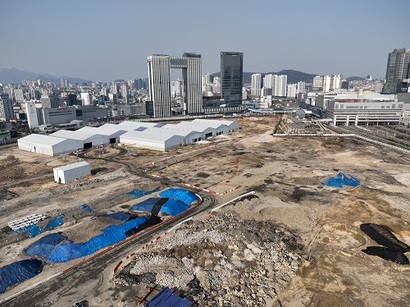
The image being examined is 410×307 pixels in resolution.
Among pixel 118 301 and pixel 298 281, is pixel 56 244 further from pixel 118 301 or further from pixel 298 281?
pixel 298 281

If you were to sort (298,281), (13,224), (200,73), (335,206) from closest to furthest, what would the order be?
(298,281)
(13,224)
(335,206)
(200,73)

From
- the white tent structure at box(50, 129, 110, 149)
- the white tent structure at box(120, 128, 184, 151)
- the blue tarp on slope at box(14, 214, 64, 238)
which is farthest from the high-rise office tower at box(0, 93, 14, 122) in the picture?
the blue tarp on slope at box(14, 214, 64, 238)

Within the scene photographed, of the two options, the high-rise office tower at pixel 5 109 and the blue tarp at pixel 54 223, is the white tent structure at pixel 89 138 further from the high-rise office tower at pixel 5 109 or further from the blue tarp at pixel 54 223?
the high-rise office tower at pixel 5 109

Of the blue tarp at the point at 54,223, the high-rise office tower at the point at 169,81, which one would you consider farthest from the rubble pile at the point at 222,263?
the high-rise office tower at the point at 169,81

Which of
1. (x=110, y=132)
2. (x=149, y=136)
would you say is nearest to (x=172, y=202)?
(x=149, y=136)

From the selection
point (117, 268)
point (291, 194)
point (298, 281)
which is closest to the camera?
point (298, 281)

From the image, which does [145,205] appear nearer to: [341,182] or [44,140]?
[341,182]

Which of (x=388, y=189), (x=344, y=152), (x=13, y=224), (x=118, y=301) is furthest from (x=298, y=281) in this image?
(x=344, y=152)
